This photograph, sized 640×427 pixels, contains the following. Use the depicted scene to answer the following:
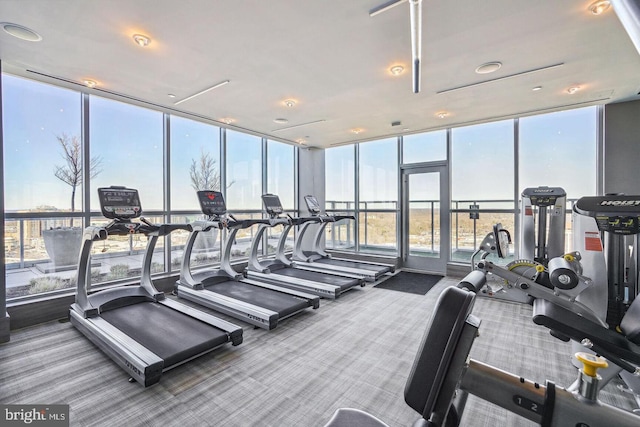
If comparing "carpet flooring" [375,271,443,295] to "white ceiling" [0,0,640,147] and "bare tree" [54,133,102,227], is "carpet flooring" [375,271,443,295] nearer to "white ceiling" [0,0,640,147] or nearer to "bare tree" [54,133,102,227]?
"white ceiling" [0,0,640,147]

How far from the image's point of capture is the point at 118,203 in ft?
11.1

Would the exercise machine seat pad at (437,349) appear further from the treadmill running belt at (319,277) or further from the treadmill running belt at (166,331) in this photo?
the treadmill running belt at (319,277)

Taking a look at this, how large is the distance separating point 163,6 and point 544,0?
115 inches

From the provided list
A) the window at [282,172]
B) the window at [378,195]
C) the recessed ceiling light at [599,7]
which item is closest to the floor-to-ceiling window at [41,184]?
the window at [282,172]

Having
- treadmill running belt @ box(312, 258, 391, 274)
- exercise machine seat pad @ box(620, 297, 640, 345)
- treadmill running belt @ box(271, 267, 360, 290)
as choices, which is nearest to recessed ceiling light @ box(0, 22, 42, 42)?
treadmill running belt @ box(271, 267, 360, 290)

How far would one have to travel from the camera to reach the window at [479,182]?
219 inches

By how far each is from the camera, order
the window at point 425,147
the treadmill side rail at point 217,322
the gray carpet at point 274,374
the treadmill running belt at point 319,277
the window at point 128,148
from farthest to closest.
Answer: the window at point 425,147 < the treadmill running belt at point 319,277 < the window at point 128,148 < the treadmill side rail at point 217,322 < the gray carpet at point 274,374

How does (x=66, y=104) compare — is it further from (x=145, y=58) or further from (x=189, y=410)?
(x=189, y=410)

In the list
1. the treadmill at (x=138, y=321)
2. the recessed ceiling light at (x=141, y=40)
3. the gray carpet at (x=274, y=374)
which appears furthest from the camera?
the recessed ceiling light at (x=141, y=40)

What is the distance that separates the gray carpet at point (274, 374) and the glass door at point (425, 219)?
2715 millimetres

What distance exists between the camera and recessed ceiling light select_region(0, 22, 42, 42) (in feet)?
8.26

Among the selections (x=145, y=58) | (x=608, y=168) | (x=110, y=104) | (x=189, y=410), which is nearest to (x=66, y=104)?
(x=110, y=104)

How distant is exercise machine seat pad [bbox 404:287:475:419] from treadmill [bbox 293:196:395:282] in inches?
165

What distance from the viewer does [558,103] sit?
4.49m
